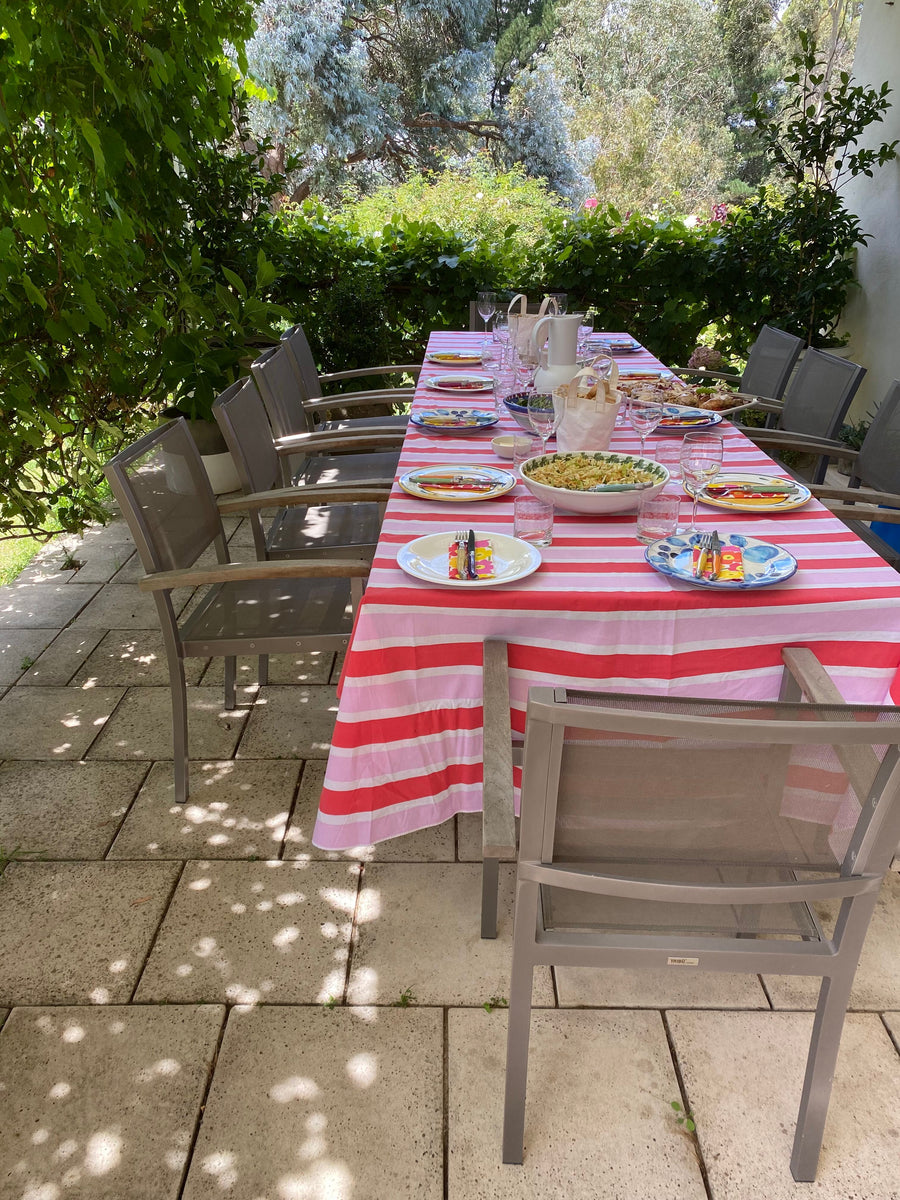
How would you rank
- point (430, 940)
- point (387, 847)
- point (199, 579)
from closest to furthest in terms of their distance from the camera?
point (430, 940)
point (199, 579)
point (387, 847)

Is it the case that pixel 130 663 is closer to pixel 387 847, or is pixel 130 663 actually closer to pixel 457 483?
pixel 387 847

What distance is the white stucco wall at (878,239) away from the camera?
14.0ft

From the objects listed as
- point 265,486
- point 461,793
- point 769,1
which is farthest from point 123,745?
point 769,1

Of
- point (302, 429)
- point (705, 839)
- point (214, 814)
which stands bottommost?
point (214, 814)

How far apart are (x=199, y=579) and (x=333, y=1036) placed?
3.24 feet

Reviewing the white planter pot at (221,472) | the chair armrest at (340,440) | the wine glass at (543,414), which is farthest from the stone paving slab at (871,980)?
the white planter pot at (221,472)

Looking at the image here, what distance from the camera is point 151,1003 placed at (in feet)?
5.56

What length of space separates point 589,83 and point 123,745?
22.4 meters

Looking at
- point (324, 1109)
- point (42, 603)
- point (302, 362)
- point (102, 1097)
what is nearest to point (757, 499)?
point (324, 1109)

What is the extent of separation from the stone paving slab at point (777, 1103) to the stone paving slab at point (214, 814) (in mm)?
1057

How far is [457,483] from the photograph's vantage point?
6.75 ft

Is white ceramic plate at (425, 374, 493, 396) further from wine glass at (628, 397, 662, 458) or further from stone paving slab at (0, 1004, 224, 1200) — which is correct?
stone paving slab at (0, 1004, 224, 1200)

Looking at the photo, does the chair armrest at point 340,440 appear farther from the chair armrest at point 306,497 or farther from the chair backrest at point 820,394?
the chair backrest at point 820,394

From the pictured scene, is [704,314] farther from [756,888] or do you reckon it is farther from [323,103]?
[323,103]
